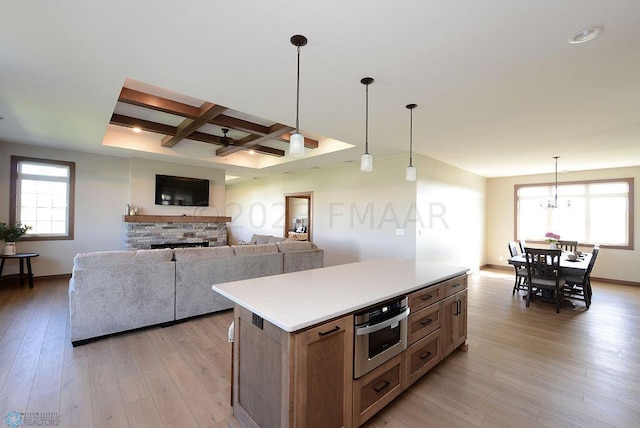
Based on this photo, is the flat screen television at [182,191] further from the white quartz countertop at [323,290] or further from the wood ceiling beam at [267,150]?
the white quartz countertop at [323,290]

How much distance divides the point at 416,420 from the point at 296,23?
108 inches

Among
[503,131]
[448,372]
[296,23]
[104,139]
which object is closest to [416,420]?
[448,372]

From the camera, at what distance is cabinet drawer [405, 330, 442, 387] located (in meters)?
2.09

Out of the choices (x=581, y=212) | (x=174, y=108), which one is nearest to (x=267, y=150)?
(x=174, y=108)

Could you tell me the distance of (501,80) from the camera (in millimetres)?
2441

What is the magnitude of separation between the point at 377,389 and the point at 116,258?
9.57 ft

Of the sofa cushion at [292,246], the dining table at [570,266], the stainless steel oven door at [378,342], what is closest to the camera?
the stainless steel oven door at [378,342]

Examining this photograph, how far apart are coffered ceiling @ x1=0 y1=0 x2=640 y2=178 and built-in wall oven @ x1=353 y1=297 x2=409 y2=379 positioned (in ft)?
6.04

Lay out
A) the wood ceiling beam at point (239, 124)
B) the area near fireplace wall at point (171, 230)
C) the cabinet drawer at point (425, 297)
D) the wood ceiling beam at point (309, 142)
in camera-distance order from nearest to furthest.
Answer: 1. the cabinet drawer at point (425, 297)
2. the wood ceiling beam at point (239, 124)
3. the wood ceiling beam at point (309, 142)
4. the area near fireplace wall at point (171, 230)

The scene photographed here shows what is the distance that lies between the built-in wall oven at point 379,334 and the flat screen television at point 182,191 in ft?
19.6

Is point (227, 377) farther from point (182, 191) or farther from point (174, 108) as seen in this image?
point (182, 191)

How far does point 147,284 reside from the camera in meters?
3.15

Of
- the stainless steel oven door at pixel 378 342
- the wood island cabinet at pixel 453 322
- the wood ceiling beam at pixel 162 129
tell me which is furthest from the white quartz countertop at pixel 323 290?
the wood ceiling beam at pixel 162 129

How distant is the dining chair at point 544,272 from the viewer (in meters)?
4.09
